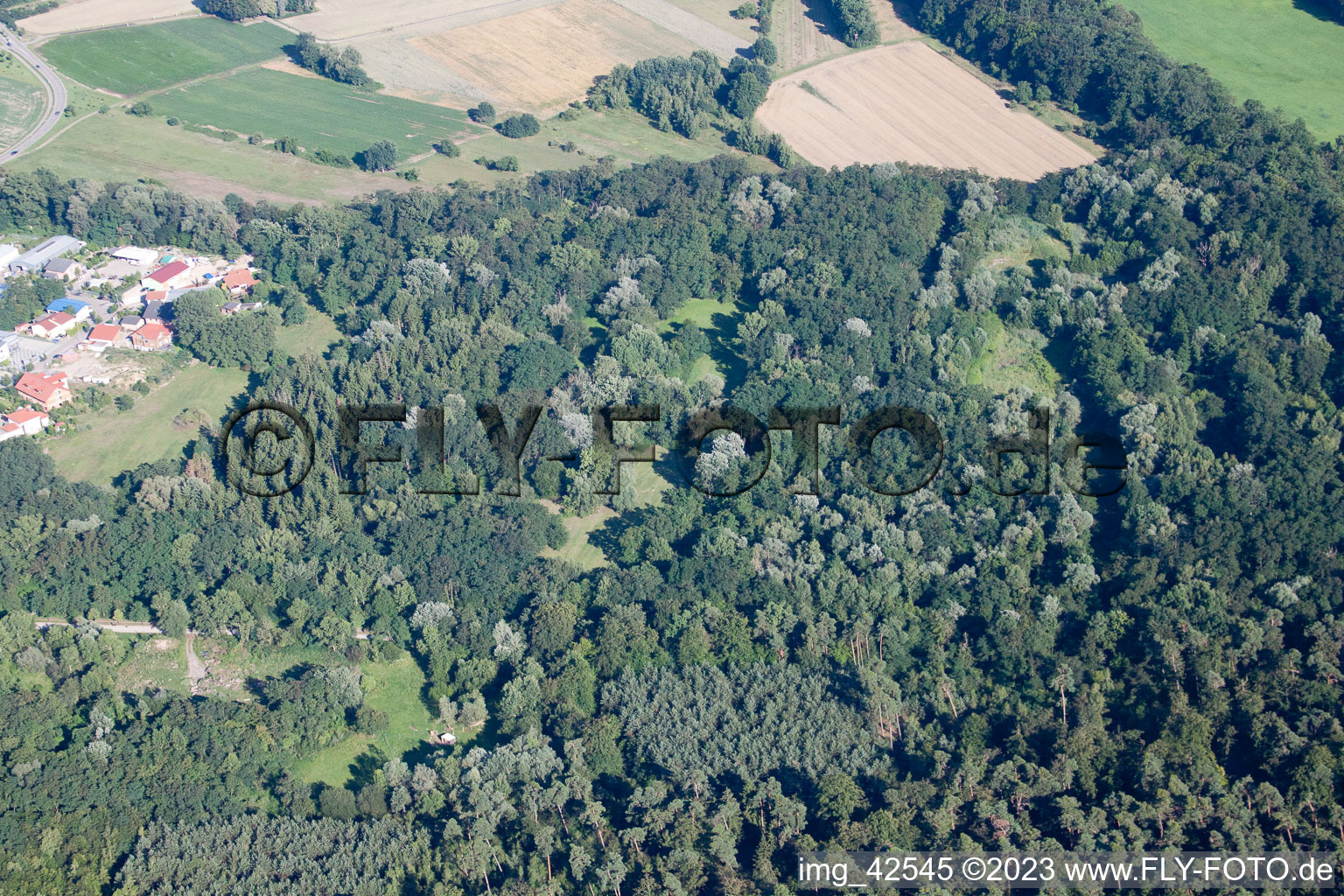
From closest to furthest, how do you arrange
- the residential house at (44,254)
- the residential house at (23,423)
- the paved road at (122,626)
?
1. the paved road at (122,626)
2. the residential house at (23,423)
3. the residential house at (44,254)

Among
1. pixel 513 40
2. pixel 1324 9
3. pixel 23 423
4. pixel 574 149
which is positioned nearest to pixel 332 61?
pixel 513 40

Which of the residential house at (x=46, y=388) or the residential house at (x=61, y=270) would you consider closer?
the residential house at (x=46, y=388)

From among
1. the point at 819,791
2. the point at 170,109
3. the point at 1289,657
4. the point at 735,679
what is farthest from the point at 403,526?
the point at 170,109

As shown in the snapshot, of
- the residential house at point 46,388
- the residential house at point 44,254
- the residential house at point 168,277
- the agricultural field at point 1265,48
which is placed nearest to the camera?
the residential house at point 46,388

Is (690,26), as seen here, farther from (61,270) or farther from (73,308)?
(73,308)

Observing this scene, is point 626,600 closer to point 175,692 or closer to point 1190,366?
point 175,692

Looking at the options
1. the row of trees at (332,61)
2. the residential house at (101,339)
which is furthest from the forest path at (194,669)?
the row of trees at (332,61)

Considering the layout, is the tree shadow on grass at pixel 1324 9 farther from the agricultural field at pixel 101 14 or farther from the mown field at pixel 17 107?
the mown field at pixel 17 107
